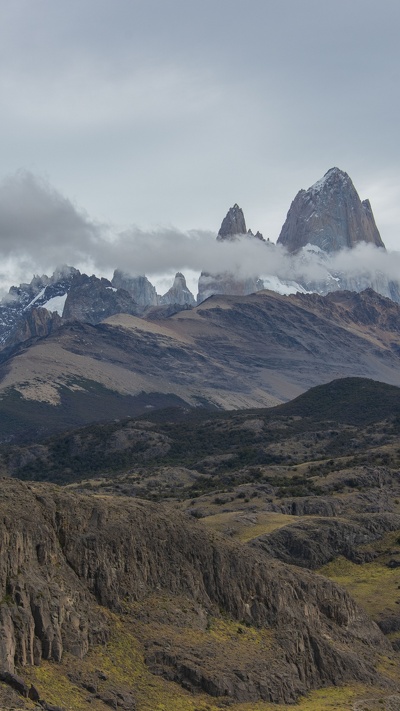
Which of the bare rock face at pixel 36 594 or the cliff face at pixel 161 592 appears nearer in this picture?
the bare rock face at pixel 36 594

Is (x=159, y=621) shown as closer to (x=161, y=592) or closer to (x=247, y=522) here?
(x=161, y=592)

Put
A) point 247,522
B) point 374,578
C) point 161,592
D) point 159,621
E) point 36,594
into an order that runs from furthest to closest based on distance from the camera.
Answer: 1. point 247,522
2. point 374,578
3. point 161,592
4. point 159,621
5. point 36,594

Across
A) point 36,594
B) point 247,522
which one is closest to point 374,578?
point 247,522

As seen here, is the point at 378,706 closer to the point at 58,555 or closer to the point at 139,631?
the point at 139,631

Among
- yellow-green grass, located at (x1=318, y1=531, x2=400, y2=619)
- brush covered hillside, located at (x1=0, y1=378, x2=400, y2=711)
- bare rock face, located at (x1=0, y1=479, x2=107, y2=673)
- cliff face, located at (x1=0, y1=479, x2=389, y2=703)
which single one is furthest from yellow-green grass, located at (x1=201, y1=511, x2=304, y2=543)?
bare rock face, located at (x1=0, y1=479, x2=107, y2=673)

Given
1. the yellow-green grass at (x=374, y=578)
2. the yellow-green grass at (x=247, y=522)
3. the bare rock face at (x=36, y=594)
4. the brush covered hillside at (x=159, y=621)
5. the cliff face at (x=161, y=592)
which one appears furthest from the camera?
the yellow-green grass at (x=247, y=522)

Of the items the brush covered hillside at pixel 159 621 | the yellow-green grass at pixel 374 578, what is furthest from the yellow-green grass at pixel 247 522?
the brush covered hillside at pixel 159 621

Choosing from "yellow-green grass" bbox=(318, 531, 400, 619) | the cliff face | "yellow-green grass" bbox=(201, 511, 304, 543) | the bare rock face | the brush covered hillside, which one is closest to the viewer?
the bare rock face

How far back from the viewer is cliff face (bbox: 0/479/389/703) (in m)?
90.5

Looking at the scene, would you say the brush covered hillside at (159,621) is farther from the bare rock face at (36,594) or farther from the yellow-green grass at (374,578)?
the yellow-green grass at (374,578)

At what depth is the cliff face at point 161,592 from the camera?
9050 centimetres

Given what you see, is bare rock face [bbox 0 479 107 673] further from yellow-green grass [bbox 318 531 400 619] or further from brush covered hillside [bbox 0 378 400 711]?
yellow-green grass [bbox 318 531 400 619]

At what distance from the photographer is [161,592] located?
104m

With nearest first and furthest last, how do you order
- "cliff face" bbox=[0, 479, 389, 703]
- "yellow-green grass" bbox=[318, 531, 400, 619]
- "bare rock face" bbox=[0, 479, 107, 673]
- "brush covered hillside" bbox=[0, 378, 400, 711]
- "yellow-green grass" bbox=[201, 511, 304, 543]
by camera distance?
1. "bare rock face" bbox=[0, 479, 107, 673]
2. "brush covered hillside" bbox=[0, 378, 400, 711]
3. "cliff face" bbox=[0, 479, 389, 703]
4. "yellow-green grass" bbox=[318, 531, 400, 619]
5. "yellow-green grass" bbox=[201, 511, 304, 543]
